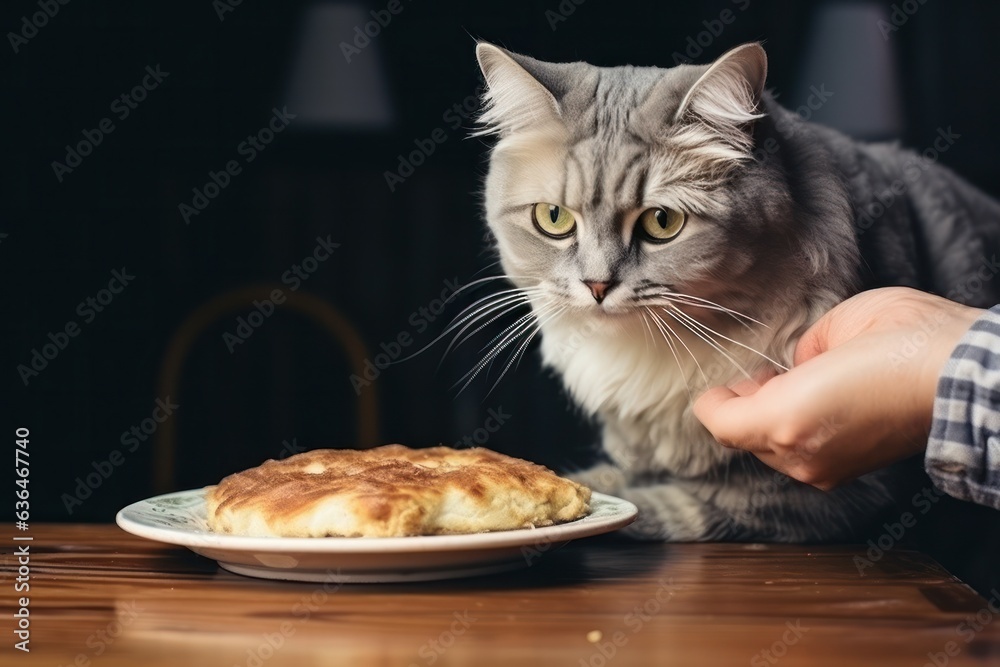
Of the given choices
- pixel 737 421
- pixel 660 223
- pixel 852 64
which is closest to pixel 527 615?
pixel 737 421

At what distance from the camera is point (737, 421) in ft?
3.58

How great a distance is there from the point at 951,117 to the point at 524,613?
4.88 feet

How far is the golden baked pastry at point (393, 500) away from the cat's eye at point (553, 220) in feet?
1.39

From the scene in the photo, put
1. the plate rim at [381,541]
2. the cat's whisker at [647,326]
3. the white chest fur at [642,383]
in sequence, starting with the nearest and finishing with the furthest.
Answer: the plate rim at [381,541]
the cat's whisker at [647,326]
the white chest fur at [642,383]

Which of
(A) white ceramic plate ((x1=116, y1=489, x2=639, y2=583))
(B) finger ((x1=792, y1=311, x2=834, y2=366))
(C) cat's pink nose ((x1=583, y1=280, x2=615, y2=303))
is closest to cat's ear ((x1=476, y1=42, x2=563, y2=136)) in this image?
(C) cat's pink nose ((x1=583, y1=280, x2=615, y2=303))

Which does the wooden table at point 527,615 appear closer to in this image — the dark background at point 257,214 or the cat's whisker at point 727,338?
the cat's whisker at point 727,338

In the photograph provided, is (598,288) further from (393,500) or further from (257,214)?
(257,214)

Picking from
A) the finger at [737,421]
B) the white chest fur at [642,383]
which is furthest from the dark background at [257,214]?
the finger at [737,421]

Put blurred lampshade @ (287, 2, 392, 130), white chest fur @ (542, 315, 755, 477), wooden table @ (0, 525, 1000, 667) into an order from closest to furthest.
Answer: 1. wooden table @ (0, 525, 1000, 667)
2. white chest fur @ (542, 315, 755, 477)
3. blurred lampshade @ (287, 2, 392, 130)

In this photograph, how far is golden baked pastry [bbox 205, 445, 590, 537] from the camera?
0.99 meters

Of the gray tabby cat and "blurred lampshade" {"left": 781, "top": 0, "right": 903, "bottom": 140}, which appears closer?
the gray tabby cat

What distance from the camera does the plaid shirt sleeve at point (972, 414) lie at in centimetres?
97

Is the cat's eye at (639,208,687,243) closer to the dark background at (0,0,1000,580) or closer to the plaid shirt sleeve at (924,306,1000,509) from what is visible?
the plaid shirt sleeve at (924,306,1000,509)

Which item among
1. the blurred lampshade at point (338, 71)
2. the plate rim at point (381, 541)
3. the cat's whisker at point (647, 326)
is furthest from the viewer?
the blurred lampshade at point (338, 71)
